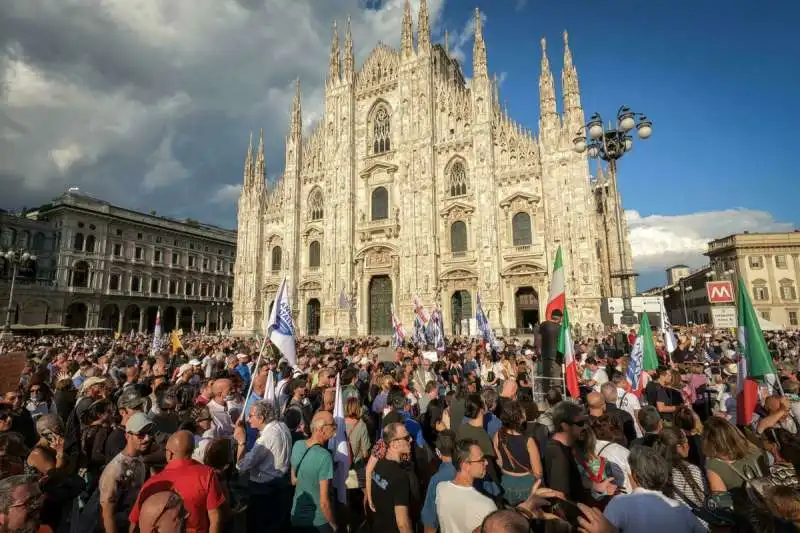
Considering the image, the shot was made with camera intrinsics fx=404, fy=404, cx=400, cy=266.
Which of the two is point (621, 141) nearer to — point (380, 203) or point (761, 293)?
point (380, 203)

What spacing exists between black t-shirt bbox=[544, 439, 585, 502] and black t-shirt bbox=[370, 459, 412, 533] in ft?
3.98

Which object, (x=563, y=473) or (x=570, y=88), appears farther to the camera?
(x=570, y=88)

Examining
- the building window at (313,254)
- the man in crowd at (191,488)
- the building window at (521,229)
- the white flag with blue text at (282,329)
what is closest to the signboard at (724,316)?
the white flag with blue text at (282,329)

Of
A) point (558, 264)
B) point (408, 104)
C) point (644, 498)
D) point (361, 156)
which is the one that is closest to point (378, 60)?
point (408, 104)

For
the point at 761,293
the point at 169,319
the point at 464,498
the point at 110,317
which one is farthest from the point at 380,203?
the point at 761,293

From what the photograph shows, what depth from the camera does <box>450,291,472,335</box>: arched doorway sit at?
89.9 feet

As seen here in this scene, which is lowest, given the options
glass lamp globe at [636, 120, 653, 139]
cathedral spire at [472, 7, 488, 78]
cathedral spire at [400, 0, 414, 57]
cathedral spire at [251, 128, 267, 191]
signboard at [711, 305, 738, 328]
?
signboard at [711, 305, 738, 328]

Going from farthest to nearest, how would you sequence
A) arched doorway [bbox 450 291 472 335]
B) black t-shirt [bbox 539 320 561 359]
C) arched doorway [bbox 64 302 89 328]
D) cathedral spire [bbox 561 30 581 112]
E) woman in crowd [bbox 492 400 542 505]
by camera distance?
arched doorway [bbox 64 302 89 328], arched doorway [bbox 450 291 472 335], cathedral spire [bbox 561 30 581 112], black t-shirt [bbox 539 320 561 359], woman in crowd [bbox 492 400 542 505]

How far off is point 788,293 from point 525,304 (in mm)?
32882

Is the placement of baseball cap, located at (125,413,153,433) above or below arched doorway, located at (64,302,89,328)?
below

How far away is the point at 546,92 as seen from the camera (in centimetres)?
2561

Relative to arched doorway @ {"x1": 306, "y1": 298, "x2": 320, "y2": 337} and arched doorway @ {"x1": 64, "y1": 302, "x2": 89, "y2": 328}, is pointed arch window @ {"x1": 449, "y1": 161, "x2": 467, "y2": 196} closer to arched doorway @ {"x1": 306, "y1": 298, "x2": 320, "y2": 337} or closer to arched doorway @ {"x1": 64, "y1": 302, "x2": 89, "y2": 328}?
arched doorway @ {"x1": 306, "y1": 298, "x2": 320, "y2": 337}

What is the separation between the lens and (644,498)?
2.49 m

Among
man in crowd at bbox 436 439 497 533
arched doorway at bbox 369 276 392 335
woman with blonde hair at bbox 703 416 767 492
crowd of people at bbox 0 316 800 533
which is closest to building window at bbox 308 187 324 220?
arched doorway at bbox 369 276 392 335
